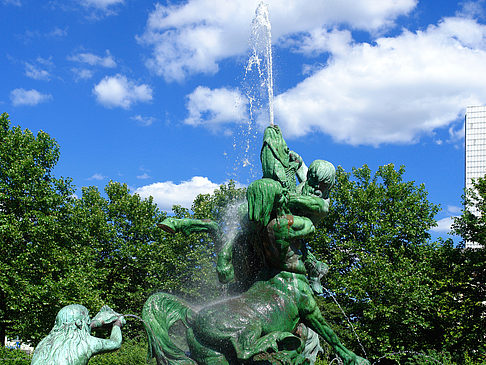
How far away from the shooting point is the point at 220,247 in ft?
20.5

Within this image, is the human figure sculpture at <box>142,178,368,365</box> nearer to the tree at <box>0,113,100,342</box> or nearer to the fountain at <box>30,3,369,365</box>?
the fountain at <box>30,3,369,365</box>

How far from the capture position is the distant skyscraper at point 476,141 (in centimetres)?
8019

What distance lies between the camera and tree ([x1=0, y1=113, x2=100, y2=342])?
2114 centimetres

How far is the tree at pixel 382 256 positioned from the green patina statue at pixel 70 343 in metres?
21.0

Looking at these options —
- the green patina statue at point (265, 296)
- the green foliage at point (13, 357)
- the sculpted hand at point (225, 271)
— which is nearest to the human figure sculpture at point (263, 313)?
the green patina statue at point (265, 296)

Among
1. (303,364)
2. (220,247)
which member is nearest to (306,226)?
(220,247)

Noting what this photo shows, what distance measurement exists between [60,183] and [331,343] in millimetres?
20704

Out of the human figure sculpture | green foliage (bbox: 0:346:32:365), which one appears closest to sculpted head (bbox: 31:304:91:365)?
the human figure sculpture

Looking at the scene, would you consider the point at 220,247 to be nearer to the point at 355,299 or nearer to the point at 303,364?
the point at 303,364

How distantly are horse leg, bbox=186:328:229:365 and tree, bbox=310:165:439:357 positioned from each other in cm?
2053

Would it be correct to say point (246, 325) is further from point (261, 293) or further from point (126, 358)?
point (126, 358)

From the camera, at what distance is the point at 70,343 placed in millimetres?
5152

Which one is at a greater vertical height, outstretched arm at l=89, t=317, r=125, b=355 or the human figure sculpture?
the human figure sculpture

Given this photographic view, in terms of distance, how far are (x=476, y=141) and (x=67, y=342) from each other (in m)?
84.6
